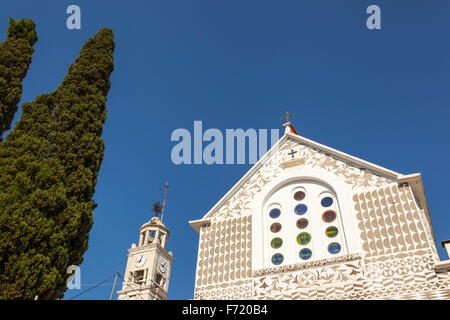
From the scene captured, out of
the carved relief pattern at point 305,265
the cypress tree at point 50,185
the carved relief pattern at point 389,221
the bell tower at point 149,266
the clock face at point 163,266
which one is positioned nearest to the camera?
the cypress tree at point 50,185

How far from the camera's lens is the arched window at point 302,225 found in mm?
15242

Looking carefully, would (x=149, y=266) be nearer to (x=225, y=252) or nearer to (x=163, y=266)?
(x=163, y=266)

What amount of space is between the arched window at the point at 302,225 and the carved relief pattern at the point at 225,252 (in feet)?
2.85

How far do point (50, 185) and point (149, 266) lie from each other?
24.5m

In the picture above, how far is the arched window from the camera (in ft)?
50.0

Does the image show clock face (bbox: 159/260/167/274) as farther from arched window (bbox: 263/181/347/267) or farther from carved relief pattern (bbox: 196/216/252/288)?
arched window (bbox: 263/181/347/267)

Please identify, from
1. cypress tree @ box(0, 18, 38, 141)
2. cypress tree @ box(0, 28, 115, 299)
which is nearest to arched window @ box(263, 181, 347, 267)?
cypress tree @ box(0, 28, 115, 299)

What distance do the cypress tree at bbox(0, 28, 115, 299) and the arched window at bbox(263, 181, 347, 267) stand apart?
7.44m

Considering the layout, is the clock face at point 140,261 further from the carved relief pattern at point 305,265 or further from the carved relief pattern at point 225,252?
the carved relief pattern at point 305,265

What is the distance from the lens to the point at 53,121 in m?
14.2

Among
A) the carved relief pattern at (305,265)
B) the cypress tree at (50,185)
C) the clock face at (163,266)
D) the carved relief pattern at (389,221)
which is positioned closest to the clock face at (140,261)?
the clock face at (163,266)

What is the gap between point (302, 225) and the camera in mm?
16172
